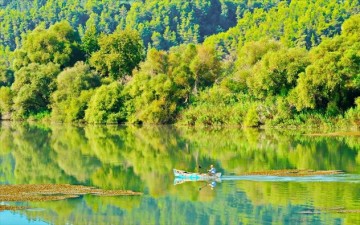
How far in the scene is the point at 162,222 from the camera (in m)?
24.4

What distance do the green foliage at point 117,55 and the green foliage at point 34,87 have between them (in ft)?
17.0

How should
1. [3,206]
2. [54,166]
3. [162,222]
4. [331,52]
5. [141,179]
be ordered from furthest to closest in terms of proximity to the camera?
[331,52] < [54,166] < [141,179] < [3,206] < [162,222]

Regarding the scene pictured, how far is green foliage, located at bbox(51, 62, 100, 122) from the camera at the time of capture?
83188 millimetres

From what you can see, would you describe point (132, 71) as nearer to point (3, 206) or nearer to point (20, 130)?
point (20, 130)

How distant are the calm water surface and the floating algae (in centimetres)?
95

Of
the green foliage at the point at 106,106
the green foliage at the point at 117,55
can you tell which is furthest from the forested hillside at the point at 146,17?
the green foliage at the point at 106,106

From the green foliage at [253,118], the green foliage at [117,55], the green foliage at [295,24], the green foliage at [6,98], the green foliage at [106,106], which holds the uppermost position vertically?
the green foliage at [295,24]

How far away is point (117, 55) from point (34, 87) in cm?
1019

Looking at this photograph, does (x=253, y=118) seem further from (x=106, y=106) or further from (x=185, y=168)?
(x=185, y=168)

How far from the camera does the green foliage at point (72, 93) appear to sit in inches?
3275

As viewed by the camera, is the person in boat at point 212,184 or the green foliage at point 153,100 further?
the green foliage at point 153,100

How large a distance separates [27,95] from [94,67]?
9178mm

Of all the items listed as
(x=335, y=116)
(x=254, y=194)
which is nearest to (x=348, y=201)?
(x=254, y=194)

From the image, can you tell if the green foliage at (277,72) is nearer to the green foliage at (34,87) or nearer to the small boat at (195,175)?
the green foliage at (34,87)
